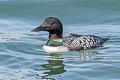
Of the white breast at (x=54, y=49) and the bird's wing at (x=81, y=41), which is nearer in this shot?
the white breast at (x=54, y=49)

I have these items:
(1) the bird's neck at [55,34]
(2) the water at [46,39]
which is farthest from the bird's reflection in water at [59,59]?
(1) the bird's neck at [55,34]

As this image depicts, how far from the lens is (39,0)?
18.2 metres

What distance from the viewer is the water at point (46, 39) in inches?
447

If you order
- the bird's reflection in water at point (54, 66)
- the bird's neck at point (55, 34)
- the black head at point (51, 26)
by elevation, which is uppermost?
the black head at point (51, 26)

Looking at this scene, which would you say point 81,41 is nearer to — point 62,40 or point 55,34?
point 62,40

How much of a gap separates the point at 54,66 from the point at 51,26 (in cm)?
178

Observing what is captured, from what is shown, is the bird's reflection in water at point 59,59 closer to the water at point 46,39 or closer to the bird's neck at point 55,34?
the water at point 46,39

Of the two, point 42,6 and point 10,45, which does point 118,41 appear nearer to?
point 10,45

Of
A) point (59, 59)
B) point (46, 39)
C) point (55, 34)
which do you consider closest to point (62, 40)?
point (55, 34)

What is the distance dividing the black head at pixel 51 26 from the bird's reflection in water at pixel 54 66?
714mm

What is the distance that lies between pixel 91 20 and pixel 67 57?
411cm

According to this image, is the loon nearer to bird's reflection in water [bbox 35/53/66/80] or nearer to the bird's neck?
the bird's neck

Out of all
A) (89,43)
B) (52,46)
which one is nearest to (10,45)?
(52,46)

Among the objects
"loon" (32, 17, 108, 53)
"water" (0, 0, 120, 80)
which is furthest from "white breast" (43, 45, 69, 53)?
"water" (0, 0, 120, 80)
